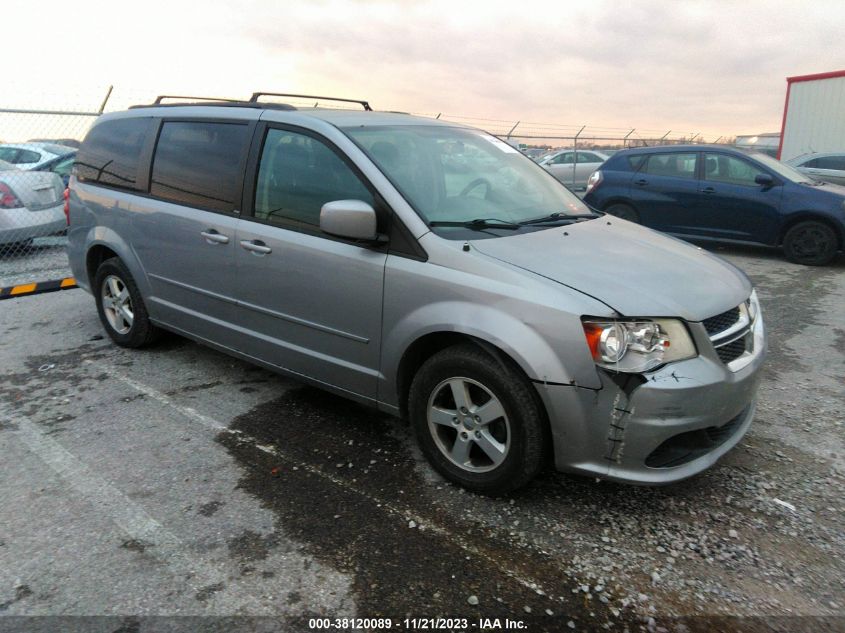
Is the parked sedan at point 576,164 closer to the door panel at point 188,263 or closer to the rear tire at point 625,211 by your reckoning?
the rear tire at point 625,211

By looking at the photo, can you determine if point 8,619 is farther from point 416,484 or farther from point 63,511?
point 416,484

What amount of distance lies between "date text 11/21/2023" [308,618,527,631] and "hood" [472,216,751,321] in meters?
1.28

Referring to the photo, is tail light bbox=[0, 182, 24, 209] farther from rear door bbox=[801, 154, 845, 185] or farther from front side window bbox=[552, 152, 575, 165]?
front side window bbox=[552, 152, 575, 165]

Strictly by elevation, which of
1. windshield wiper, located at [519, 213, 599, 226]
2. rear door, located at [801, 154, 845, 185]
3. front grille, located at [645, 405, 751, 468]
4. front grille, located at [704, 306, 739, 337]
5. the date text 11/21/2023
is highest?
rear door, located at [801, 154, 845, 185]

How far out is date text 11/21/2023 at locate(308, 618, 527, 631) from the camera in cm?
225

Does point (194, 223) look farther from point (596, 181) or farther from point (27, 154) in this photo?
point (27, 154)

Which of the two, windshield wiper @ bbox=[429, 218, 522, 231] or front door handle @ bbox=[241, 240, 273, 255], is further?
front door handle @ bbox=[241, 240, 273, 255]

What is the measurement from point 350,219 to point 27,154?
33.4ft

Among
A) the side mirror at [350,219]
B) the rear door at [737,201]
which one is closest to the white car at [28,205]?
the side mirror at [350,219]

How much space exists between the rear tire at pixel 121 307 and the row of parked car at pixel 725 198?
5506mm

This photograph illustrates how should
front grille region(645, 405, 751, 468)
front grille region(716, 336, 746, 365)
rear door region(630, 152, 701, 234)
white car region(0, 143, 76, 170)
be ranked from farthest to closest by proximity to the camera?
white car region(0, 143, 76, 170) < rear door region(630, 152, 701, 234) < front grille region(716, 336, 746, 365) < front grille region(645, 405, 751, 468)

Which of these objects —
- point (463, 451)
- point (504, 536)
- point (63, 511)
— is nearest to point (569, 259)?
point (463, 451)

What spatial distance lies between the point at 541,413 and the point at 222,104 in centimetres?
304

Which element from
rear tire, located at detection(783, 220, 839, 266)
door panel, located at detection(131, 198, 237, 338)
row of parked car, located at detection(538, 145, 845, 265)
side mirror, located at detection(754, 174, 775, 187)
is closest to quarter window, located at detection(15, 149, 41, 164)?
door panel, located at detection(131, 198, 237, 338)
